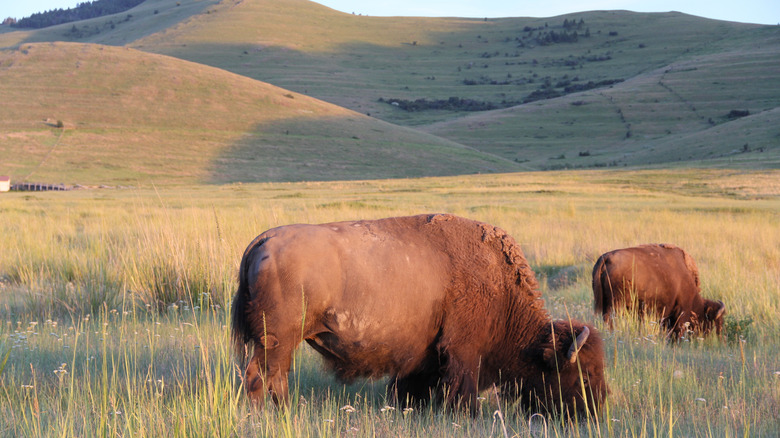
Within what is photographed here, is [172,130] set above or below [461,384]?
below

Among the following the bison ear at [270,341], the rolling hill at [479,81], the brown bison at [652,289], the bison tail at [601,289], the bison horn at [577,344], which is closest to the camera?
the bison ear at [270,341]

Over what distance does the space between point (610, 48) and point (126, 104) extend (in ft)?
359

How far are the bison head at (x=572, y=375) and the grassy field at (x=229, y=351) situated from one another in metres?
0.15

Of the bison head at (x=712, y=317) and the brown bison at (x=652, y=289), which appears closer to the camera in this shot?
the bison head at (x=712, y=317)

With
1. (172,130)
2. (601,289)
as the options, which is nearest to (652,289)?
(601,289)

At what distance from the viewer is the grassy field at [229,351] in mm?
3818

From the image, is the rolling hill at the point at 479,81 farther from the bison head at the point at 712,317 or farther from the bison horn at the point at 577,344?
the bison horn at the point at 577,344

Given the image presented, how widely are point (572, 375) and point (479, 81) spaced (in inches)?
5197

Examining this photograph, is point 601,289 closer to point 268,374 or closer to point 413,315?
point 413,315

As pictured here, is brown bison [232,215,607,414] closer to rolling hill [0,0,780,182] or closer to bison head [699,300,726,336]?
bison head [699,300,726,336]

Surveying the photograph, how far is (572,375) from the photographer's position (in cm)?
466

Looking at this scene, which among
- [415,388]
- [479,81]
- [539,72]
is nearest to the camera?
[415,388]

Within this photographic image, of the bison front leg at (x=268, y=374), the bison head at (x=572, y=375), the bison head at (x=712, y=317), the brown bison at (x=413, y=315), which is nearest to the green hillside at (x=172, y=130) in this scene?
the bison head at (x=712, y=317)

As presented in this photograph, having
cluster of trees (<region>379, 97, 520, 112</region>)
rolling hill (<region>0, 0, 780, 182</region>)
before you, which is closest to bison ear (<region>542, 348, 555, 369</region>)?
rolling hill (<region>0, 0, 780, 182</region>)
